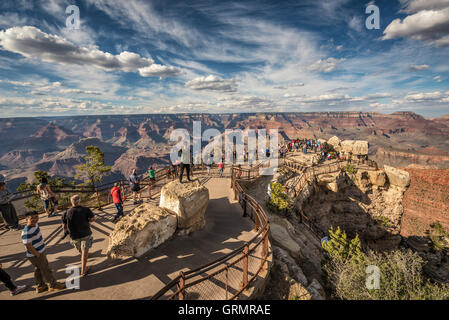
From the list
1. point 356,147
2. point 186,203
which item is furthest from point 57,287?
point 356,147

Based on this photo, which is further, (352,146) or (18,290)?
(352,146)

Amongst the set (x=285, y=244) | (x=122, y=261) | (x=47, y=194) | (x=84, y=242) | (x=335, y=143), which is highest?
(x=335, y=143)

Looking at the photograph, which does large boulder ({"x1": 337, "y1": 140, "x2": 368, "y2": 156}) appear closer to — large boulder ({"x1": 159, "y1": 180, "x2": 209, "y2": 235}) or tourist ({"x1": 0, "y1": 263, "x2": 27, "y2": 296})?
large boulder ({"x1": 159, "y1": 180, "x2": 209, "y2": 235})

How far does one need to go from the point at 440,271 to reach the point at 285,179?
761 inches

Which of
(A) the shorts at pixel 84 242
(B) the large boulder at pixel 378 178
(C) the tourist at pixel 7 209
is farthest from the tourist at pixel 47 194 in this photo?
(B) the large boulder at pixel 378 178

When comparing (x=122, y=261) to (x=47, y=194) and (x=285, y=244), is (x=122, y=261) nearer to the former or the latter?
(x=47, y=194)

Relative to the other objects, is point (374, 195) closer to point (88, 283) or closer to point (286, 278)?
point (286, 278)

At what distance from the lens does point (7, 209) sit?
671 centimetres

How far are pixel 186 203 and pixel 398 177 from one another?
25.2m

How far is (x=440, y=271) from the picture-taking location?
760 inches

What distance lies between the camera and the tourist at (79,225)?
15.3 feet

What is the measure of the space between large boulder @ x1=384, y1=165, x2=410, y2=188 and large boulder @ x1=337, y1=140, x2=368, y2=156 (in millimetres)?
4824

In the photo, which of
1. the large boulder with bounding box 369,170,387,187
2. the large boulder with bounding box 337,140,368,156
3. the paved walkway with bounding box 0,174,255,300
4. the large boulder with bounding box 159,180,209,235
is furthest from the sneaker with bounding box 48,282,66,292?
the large boulder with bounding box 337,140,368,156
